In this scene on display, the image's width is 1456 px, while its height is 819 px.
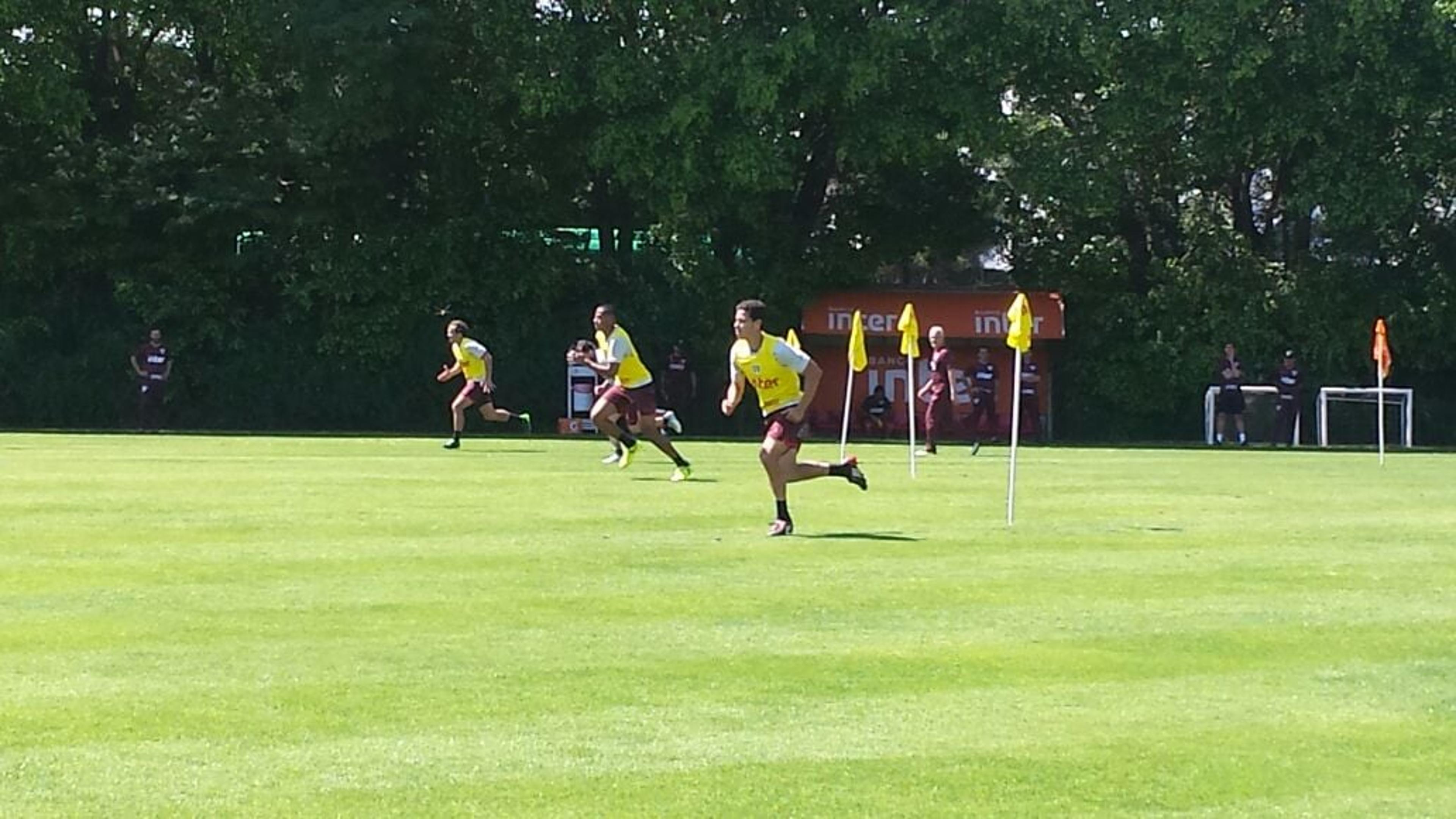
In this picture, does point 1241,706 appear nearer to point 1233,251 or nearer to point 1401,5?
point 1401,5

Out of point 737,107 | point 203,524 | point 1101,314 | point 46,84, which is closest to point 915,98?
point 737,107

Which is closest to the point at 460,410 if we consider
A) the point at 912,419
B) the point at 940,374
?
the point at 940,374

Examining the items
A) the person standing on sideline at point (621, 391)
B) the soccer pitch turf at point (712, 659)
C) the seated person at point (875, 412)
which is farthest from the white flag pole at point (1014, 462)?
the seated person at point (875, 412)

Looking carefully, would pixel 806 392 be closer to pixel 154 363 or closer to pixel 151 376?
pixel 154 363

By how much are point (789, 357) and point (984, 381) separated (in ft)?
83.1

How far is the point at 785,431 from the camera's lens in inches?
616

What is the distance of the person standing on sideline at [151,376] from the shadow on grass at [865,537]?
85.4ft

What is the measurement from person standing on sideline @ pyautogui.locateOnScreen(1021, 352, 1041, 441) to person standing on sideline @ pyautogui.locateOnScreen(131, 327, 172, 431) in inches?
669

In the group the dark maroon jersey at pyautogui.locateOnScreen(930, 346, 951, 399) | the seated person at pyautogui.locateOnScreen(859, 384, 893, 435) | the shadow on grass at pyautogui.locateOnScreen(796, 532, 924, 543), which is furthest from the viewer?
the seated person at pyautogui.locateOnScreen(859, 384, 893, 435)

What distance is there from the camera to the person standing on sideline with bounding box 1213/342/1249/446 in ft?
127

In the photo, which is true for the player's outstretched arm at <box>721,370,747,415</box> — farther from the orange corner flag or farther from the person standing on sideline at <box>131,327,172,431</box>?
the person standing on sideline at <box>131,327,172,431</box>

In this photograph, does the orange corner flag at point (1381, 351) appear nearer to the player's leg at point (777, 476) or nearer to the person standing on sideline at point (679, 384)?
the player's leg at point (777, 476)

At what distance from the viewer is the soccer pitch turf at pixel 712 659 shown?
7.01 meters

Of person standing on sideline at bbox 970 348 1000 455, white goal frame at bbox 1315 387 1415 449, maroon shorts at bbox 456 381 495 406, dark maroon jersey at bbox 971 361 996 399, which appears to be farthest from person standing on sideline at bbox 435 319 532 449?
white goal frame at bbox 1315 387 1415 449
